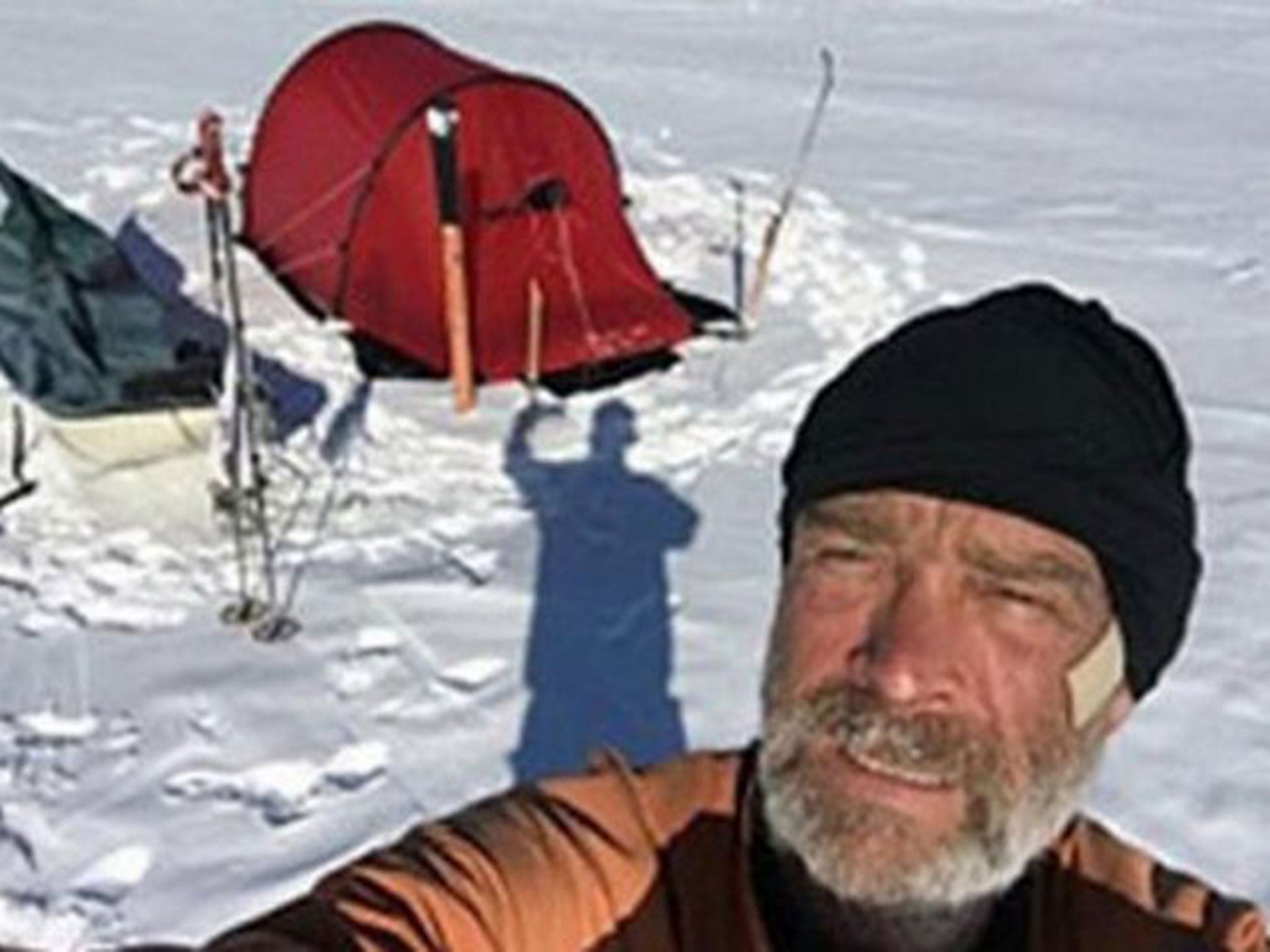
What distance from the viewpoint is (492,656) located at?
5613mm

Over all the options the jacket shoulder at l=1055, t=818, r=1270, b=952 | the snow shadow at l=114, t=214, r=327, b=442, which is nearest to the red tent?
Answer: the snow shadow at l=114, t=214, r=327, b=442

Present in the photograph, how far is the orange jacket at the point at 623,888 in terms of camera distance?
1.63 meters

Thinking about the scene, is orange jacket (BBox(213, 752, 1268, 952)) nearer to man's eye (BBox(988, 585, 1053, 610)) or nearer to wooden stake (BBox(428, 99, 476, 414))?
man's eye (BBox(988, 585, 1053, 610))

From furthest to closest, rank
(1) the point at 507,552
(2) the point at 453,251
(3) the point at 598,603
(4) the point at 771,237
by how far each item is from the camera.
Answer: (4) the point at 771,237
(2) the point at 453,251
(1) the point at 507,552
(3) the point at 598,603

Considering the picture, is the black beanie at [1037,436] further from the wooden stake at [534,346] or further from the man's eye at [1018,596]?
the wooden stake at [534,346]

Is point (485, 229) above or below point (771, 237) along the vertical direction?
above

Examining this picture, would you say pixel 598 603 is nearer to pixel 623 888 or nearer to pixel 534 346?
pixel 534 346

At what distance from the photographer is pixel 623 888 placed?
1685 millimetres

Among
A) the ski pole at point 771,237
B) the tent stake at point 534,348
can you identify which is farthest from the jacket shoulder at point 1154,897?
the ski pole at point 771,237

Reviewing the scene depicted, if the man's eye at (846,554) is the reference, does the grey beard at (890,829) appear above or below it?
below

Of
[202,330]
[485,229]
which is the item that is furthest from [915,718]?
[202,330]

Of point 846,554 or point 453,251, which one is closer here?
point 846,554

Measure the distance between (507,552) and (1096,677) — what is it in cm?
464

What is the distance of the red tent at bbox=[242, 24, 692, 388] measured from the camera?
7949mm
